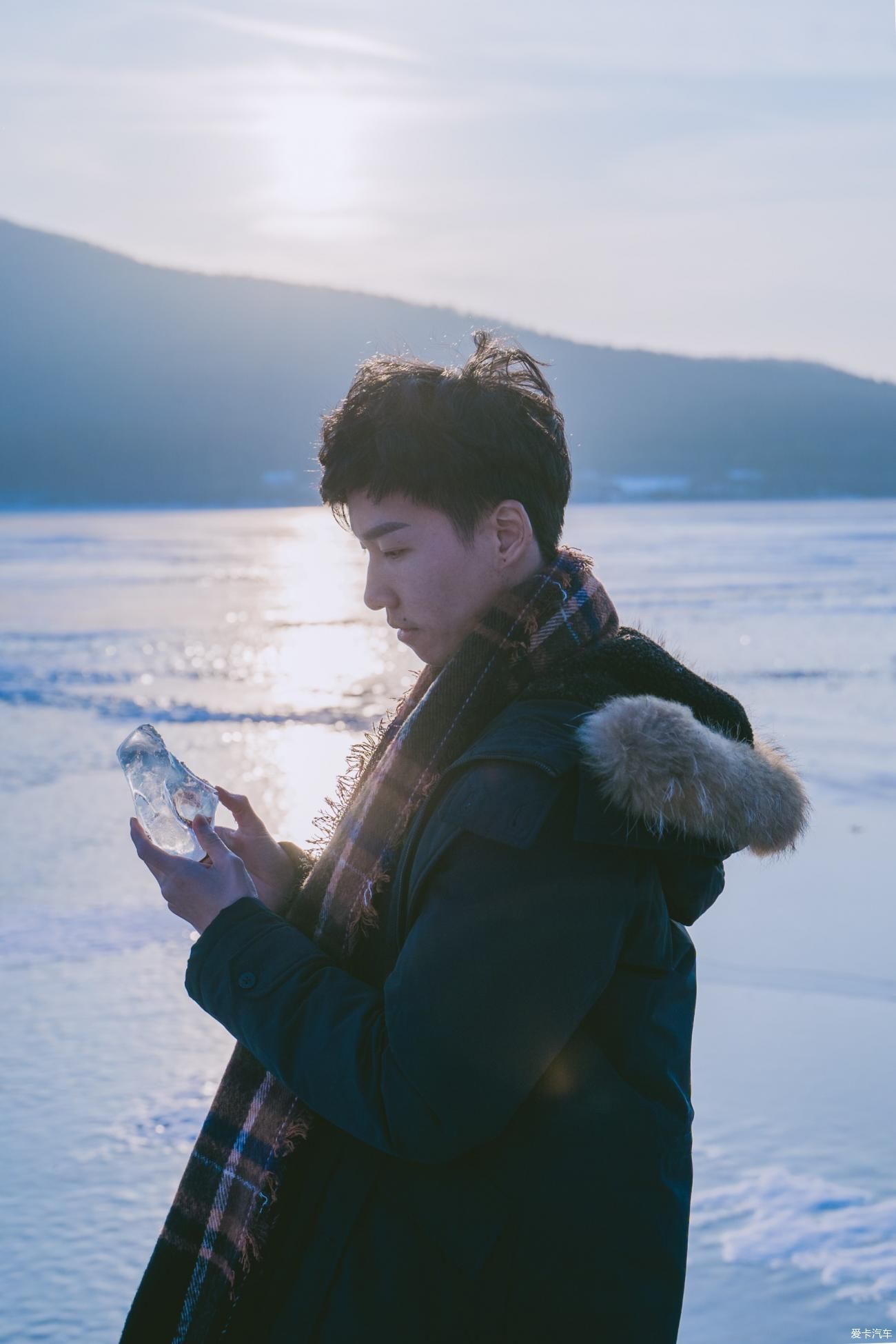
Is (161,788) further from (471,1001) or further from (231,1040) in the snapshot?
(231,1040)

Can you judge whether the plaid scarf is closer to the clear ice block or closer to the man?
the man

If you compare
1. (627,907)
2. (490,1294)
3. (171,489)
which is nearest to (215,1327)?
(490,1294)

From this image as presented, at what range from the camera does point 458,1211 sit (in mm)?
1133

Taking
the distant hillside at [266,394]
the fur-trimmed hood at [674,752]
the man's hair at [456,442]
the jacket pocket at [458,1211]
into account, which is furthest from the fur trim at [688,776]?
the distant hillside at [266,394]

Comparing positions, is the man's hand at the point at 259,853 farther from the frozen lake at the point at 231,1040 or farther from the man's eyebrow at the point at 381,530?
the frozen lake at the point at 231,1040

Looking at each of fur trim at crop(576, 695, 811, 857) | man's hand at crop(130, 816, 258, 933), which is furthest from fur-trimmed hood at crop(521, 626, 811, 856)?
man's hand at crop(130, 816, 258, 933)

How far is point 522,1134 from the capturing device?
114cm

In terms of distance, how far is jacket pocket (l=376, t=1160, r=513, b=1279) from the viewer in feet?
3.69

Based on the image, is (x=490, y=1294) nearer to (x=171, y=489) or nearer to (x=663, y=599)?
(x=663, y=599)

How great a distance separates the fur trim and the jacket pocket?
0.35 m

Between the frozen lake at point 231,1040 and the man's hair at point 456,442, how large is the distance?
15.3 inches

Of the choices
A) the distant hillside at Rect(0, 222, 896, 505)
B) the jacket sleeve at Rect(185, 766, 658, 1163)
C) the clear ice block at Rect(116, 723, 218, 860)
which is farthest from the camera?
the distant hillside at Rect(0, 222, 896, 505)

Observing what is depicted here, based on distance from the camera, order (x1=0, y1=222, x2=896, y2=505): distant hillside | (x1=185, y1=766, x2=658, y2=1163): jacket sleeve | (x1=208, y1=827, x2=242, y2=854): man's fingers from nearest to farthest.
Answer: (x1=185, y1=766, x2=658, y2=1163): jacket sleeve
(x1=208, y1=827, x2=242, y2=854): man's fingers
(x1=0, y1=222, x2=896, y2=505): distant hillside

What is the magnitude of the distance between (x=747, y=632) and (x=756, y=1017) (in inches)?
320
